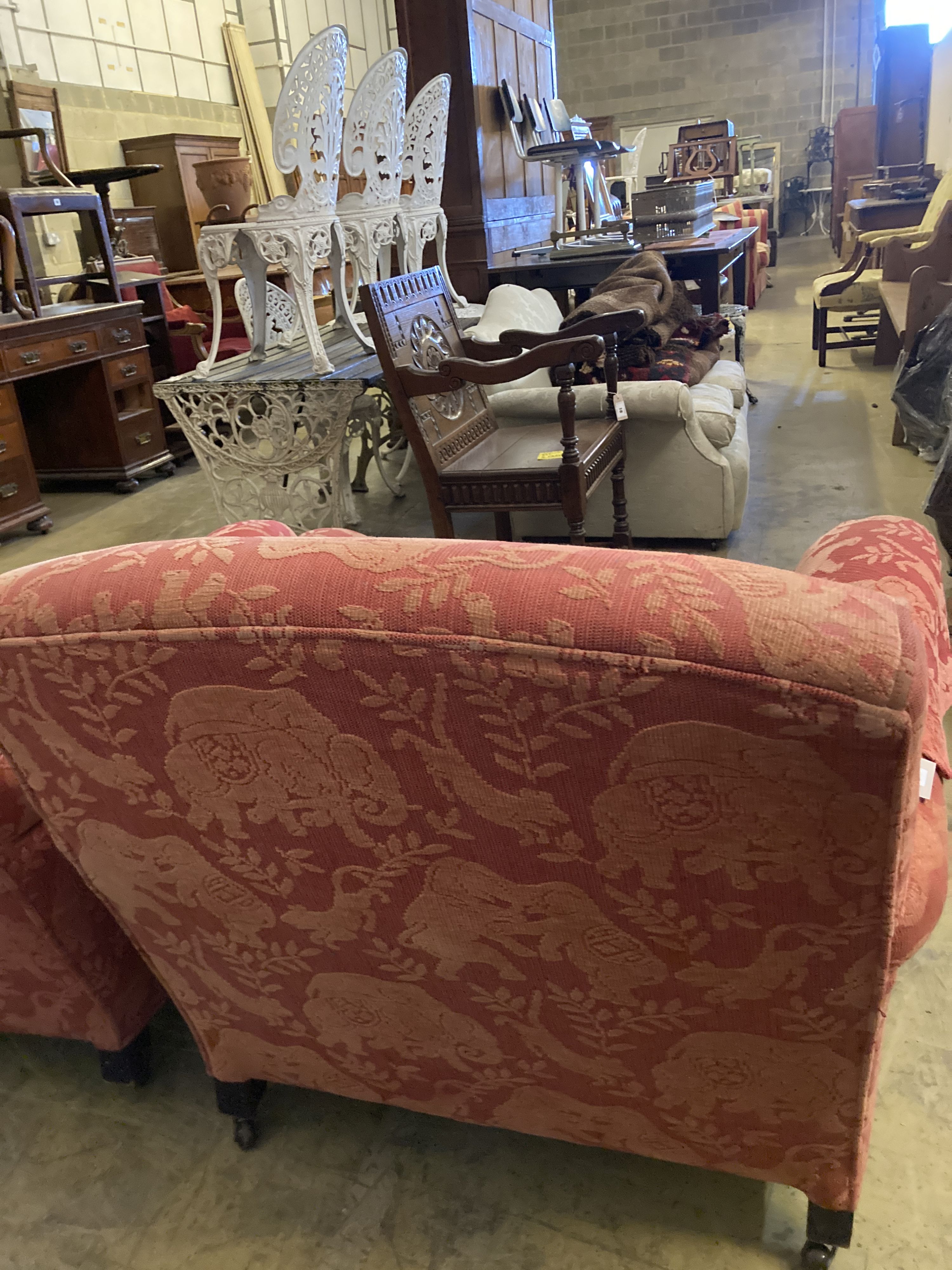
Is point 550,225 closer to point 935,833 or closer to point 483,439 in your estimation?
point 483,439

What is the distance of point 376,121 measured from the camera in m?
3.51

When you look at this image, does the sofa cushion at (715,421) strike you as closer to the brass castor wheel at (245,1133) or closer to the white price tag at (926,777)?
the white price tag at (926,777)

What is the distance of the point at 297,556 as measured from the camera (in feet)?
2.26

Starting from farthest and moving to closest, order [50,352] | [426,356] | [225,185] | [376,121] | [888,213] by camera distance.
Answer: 1. [225,185]
2. [888,213]
3. [50,352]
4. [376,121]
5. [426,356]

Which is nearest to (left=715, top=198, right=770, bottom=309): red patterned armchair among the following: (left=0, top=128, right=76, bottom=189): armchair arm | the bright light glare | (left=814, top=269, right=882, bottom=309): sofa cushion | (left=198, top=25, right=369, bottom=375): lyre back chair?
(left=814, top=269, right=882, bottom=309): sofa cushion

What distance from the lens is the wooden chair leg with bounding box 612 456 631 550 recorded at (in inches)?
112

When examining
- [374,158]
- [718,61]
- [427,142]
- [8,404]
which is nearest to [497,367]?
[374,158]

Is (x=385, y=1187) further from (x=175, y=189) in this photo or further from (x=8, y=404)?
(x=175, y=189)

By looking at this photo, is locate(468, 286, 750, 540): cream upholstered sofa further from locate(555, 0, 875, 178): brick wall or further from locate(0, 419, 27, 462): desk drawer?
locate(555, 0, 875, 178): brick wall

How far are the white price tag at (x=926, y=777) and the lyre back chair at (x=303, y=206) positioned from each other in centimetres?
267

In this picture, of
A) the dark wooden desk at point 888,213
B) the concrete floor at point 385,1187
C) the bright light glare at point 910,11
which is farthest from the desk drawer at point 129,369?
the bright light glare at point 910,11

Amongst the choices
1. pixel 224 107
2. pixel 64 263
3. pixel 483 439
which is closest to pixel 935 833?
pixel 483 439

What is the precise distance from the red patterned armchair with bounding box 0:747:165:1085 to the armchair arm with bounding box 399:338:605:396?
1.57 m

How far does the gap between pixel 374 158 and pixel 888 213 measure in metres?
4.24
